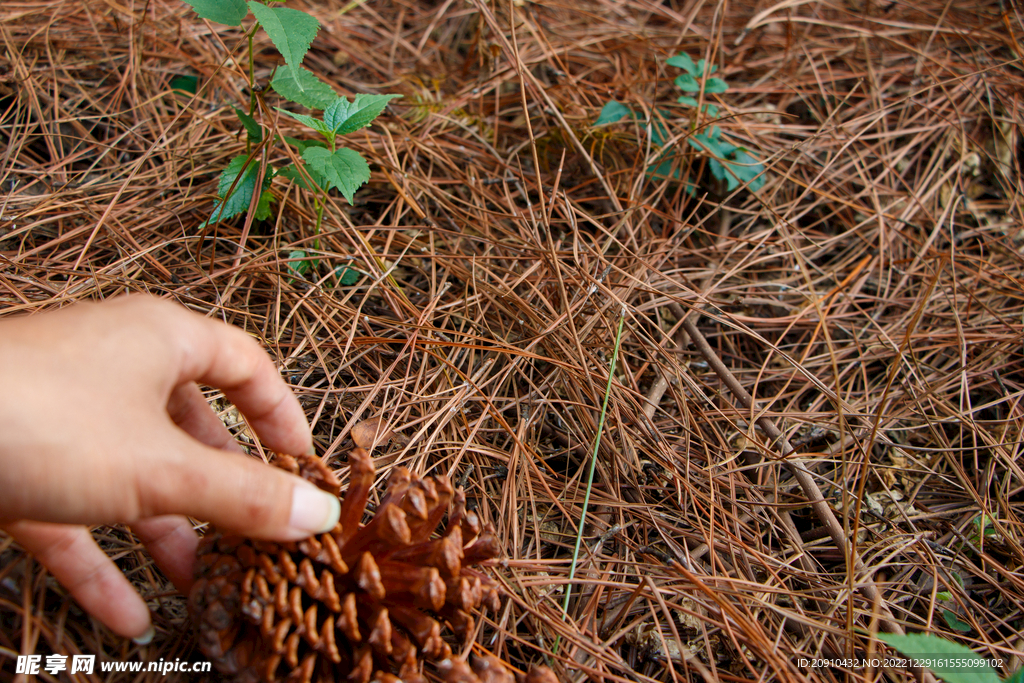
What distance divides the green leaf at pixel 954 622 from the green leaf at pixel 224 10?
2.32 m

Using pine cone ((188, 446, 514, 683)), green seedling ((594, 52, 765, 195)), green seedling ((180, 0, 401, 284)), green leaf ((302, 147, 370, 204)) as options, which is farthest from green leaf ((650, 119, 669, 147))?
pine cone ((188, 446, 514, 683))

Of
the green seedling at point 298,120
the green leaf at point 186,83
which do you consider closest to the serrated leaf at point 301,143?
the green seedling at point 298,120

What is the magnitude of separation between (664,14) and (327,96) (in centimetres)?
198

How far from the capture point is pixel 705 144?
2139 mm

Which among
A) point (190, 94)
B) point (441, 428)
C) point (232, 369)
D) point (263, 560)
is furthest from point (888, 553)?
point (190, 94)

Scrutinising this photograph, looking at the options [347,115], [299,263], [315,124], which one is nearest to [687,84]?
[347,115]

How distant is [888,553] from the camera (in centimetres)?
154

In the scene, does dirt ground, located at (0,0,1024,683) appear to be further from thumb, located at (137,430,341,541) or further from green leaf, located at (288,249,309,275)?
thumb, located at (137,430,341,541)

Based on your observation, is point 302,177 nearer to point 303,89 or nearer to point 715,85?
point 303,89

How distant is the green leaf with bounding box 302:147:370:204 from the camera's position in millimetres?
1513

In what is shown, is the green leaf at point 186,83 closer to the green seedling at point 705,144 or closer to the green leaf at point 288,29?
the green leaf at point 288,29

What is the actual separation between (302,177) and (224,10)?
1.49 ft

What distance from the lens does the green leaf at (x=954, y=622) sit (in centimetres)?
142

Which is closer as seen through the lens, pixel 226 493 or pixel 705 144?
pixel 226 493
